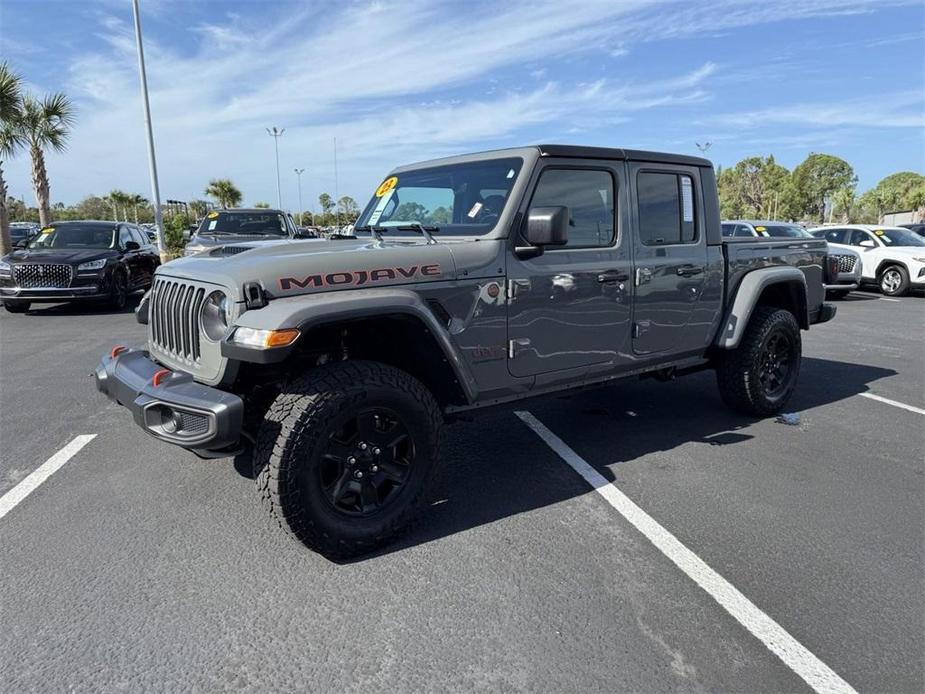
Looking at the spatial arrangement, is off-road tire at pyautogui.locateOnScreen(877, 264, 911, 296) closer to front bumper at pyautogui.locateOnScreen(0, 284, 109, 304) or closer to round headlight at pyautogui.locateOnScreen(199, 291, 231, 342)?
round headlight at pyautogui.locateOnScreen(199, 291, 231, 342)

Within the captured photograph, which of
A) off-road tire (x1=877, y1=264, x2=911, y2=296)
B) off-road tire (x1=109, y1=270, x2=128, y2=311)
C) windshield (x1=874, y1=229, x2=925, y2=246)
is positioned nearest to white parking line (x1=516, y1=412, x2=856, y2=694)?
off-road tire (x1=109, y1=270, x2=128, y2=311)

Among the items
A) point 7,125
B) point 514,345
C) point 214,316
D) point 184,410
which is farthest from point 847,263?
point 7,125

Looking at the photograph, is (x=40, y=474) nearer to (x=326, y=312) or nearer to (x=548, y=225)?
(x=326, y=312)

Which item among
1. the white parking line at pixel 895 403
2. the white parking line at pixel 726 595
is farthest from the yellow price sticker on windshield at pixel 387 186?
the white parking line at pixel 895 403

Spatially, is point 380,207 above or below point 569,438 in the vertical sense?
above

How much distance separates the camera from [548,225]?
3154 millimetres

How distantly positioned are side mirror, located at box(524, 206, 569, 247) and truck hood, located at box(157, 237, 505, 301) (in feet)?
0.64

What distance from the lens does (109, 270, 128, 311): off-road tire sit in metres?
11.0

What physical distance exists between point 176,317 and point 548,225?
1.95 m

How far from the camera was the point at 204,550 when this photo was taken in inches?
117

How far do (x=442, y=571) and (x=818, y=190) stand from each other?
69.2 m

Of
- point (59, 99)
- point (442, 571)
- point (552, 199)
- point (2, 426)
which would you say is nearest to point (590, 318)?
point (552, 199)

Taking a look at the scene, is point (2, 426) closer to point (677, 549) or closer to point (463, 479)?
point (463, 479)

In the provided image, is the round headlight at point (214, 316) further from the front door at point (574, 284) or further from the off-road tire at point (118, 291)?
the off-road tire at point (118, 291)
